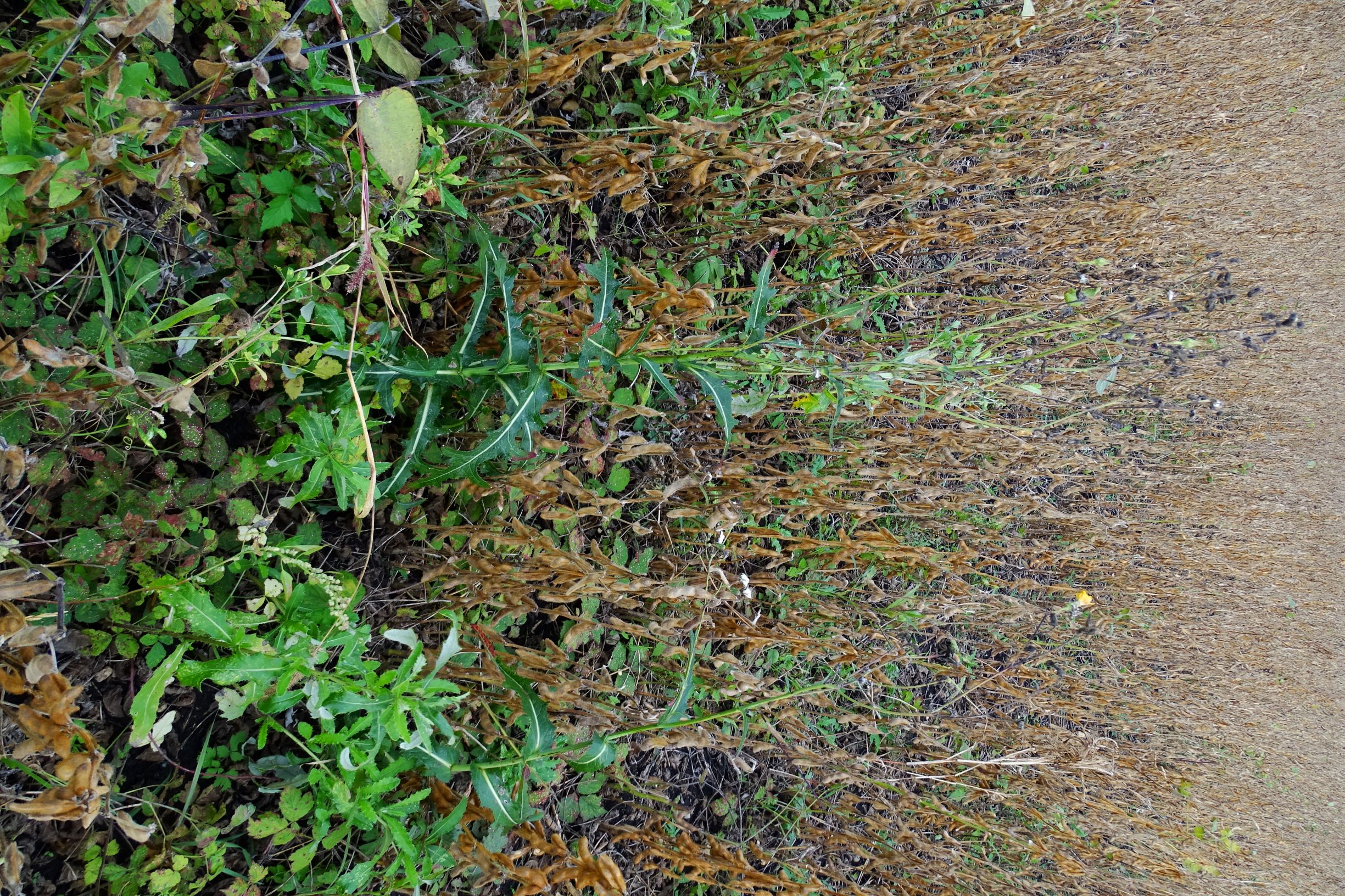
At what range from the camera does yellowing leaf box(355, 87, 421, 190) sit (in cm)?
134

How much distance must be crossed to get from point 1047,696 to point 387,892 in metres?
3.33

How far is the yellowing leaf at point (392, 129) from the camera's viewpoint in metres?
1.34

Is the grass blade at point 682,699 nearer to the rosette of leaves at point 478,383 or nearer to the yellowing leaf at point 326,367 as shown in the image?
the rosette of leaves at point 478,383

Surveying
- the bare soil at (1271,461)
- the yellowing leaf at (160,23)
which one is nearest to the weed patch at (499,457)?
the yellowing leaf at (160,23)

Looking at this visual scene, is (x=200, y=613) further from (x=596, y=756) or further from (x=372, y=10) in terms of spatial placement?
(x=372, y=10)

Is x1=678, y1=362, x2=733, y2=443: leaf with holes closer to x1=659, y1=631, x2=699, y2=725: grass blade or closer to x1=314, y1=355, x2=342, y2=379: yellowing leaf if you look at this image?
x1=659, y1=631, x2=699, y2=725: grass blade

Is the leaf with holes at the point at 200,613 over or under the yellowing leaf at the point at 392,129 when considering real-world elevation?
under

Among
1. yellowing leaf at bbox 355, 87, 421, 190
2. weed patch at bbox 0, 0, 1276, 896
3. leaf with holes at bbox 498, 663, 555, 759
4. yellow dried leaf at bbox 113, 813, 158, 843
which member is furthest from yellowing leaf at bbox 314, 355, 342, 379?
yellow dried leaf at bbox 113, 813, 158, 843

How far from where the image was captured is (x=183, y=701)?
150 centimetres

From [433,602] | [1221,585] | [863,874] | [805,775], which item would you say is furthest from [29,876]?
[1221,585]

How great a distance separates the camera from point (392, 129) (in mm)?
1376

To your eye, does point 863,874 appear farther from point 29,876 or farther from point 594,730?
point 29,876

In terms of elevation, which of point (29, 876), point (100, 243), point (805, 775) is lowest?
point (805, 775)

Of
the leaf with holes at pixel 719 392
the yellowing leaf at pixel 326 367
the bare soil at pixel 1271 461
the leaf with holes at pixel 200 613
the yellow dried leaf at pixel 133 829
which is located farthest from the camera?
the bare soil at pixel 1271 461
